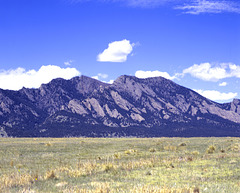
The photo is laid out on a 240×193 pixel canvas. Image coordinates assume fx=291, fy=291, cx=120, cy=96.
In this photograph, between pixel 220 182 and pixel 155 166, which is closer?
pixel 220 182

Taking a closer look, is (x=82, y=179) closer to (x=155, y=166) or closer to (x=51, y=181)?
(x=51, y=181)

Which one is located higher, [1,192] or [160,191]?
[160,191]

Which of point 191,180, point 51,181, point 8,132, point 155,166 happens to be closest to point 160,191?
point 191,180

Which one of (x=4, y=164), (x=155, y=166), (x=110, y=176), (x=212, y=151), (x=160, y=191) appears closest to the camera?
(x=160, y=191)

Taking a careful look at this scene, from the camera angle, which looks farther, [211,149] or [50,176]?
[211,149]

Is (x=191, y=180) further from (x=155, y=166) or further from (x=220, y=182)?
(x=155, y=166)

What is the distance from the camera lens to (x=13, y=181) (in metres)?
15.8

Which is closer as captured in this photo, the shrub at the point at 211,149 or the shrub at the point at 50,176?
the shrub at the point at 50,176

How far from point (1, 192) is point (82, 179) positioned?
4.65m

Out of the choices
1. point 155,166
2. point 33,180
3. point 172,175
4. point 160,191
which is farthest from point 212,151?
point 160,191

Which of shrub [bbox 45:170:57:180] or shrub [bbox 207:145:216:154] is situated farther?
shrub [bbox 207:145:216:154]

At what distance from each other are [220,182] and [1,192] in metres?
10.6

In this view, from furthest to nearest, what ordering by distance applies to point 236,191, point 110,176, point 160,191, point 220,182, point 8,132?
point 8,132 → point 110,176 → point 220,182 → point 236,191 → point 160,191

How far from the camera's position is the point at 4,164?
24781mm
